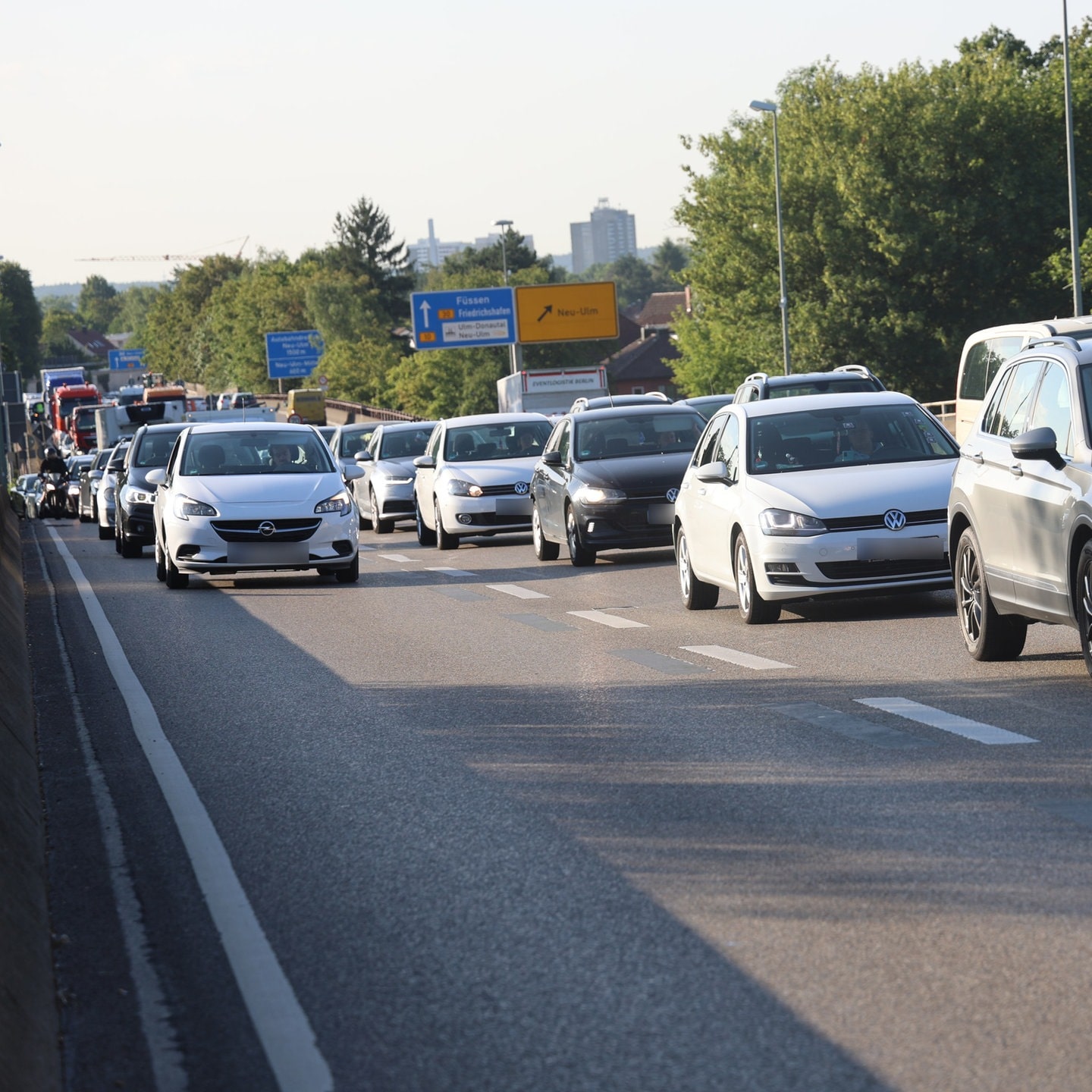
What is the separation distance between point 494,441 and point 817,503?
1311cm

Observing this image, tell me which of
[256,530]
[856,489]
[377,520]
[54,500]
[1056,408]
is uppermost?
[1056,408]

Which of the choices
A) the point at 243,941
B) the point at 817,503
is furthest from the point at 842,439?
the point at 243,941

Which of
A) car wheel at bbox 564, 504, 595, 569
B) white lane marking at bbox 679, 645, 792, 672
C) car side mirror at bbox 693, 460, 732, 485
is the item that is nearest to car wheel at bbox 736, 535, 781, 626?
car side mirror at bbox 693, 460, 732, 485

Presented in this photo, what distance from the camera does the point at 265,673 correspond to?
40.8 feet

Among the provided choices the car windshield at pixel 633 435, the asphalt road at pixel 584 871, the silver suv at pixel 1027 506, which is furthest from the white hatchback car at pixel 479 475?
the silver suv at pixel 1027 506

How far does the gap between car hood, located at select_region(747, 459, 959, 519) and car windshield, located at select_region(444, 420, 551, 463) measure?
480 inches

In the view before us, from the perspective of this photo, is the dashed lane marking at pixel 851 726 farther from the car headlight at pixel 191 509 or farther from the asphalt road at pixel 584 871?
the car headlight at pixel 191 509

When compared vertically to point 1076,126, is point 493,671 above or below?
below

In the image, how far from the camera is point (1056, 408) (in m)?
10.2

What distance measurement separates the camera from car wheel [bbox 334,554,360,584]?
20516 mm

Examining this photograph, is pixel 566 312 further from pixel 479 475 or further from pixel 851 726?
pixel 851 726

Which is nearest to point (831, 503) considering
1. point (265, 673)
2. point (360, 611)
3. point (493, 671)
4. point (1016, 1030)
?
point (493, 671)

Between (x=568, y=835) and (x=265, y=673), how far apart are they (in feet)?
19.4

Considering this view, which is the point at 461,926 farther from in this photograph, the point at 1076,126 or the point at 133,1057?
the point at 1076,126
